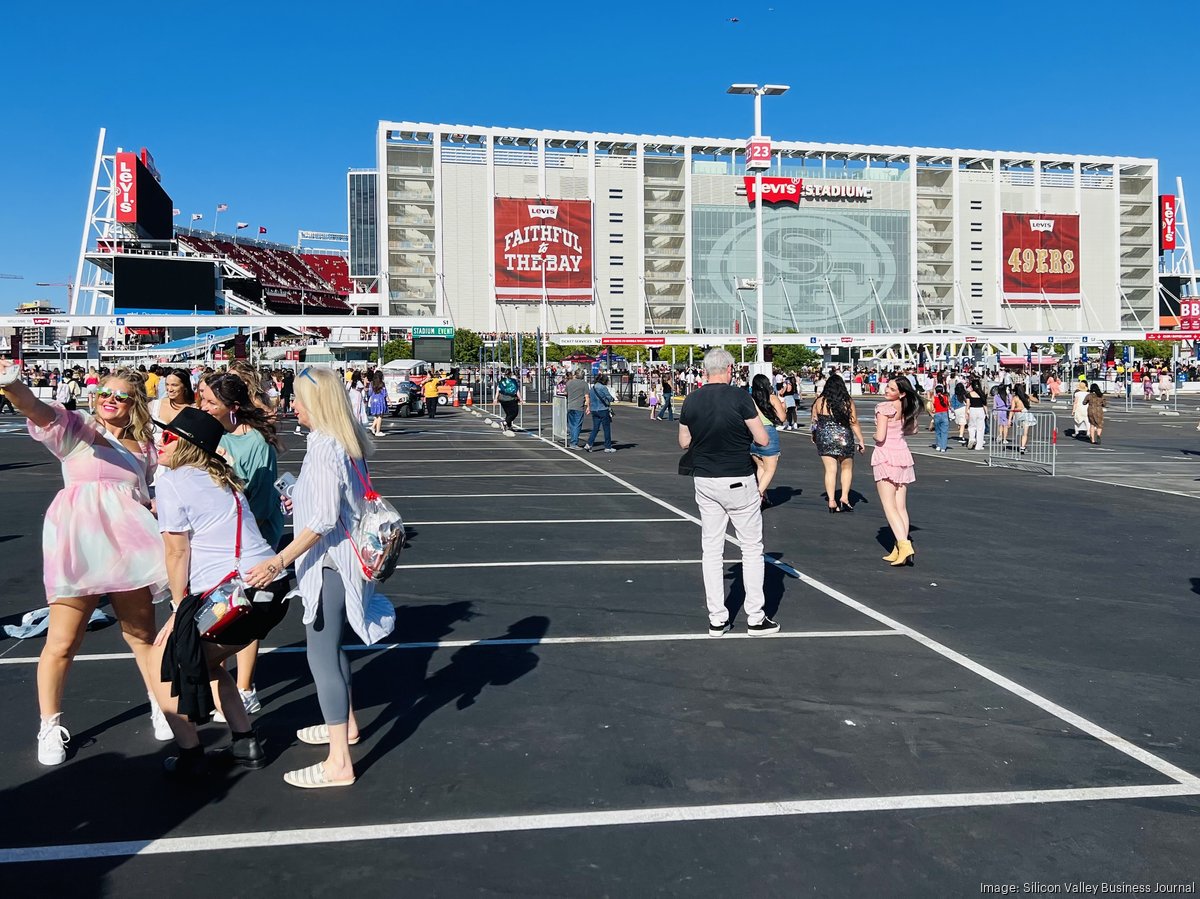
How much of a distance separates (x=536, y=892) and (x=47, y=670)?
2.60 metres

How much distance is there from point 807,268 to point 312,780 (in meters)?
102

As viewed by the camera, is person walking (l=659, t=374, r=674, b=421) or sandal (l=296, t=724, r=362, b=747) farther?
person walking (l=659, t=374, r=674, b=421)

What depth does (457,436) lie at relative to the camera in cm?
2780

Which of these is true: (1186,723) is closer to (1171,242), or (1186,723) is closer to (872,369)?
(872,369)

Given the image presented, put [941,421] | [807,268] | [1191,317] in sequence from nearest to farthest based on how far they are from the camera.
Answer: [941,421], [1191,317], [807,268]

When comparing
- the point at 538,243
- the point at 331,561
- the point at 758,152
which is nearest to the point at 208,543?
the point at 331,561

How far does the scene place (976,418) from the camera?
23.9m

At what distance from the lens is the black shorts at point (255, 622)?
4.32m

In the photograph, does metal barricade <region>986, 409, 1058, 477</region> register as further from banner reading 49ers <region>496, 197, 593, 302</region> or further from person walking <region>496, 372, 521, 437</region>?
banner reading 49ers <region>496, 197, 593, 302</region>

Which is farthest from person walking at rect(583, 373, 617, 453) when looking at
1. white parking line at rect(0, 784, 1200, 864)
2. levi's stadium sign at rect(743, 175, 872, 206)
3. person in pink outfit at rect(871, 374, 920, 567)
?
levi's stadium sign at rect(743, 175, 872, 206)

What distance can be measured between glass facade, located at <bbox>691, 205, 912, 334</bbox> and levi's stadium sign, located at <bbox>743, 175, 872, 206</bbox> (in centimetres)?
125

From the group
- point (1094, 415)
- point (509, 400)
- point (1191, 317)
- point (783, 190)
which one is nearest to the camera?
point (1094, 415)

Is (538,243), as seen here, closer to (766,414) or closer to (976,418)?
(976,418)

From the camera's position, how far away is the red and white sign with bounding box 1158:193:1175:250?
11988cm
